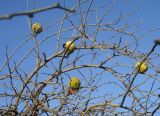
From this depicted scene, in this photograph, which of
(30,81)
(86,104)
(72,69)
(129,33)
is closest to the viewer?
(86,104)

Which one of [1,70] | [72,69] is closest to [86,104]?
[72,69]

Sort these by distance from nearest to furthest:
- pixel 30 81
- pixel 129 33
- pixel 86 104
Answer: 1. pixel 86 104
2. pixel 30 81
3. pixel 129 33

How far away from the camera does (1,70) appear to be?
3.04m

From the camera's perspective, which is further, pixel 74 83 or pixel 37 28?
pixel 37 28

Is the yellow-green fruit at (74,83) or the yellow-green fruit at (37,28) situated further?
the yellow-green fruit at (37,28)

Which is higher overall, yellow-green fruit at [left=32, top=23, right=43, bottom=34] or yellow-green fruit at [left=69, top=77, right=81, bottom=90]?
yellow-green fruit at [left=32, top=23, right=43, bottom=34]

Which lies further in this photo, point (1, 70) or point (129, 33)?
point (129, 33)

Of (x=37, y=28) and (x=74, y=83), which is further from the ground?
(x=37, y=28)

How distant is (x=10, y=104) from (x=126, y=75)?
3.80ft

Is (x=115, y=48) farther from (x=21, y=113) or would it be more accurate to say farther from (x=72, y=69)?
(x=21, y=113)

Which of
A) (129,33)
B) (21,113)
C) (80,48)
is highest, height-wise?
(129,33)

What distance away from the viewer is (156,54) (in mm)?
3266

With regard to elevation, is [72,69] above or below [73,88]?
above

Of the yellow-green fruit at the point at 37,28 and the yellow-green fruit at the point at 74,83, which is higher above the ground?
the yellow-green fruit at the point at 37,28
